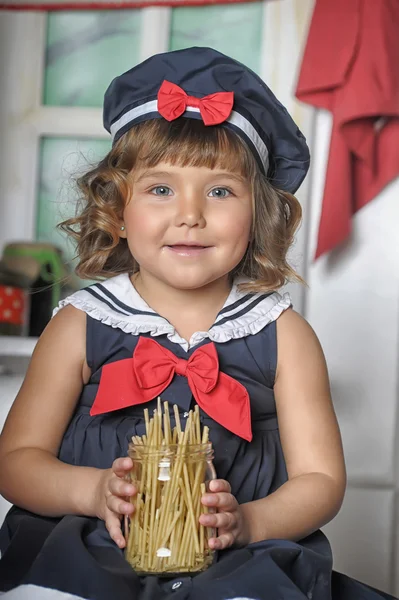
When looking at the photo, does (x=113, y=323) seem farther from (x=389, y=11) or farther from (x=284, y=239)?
(x=389, y=11)

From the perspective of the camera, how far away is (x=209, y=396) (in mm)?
1344

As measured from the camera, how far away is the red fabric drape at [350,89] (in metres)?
2.14

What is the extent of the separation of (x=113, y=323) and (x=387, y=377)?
1155mm

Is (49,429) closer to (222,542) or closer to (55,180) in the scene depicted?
(222,542)

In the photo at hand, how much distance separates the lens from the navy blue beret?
136 centimetres

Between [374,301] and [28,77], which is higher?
[28,77]

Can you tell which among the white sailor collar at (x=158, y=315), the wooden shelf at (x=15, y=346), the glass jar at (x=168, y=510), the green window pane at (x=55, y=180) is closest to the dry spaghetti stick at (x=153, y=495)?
the glass jar at (x=168, y=510)

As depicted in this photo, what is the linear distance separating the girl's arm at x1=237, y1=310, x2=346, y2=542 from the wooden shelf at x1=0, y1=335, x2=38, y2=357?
113 centimetres

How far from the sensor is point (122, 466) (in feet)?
3.63

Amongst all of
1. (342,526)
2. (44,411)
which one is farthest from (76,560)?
(342,526)

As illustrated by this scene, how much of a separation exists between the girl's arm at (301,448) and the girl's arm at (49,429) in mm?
248

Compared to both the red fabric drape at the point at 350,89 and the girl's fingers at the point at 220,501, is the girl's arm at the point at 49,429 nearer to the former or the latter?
the girl's fingers at the point at 220,501

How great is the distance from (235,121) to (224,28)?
1164 mm

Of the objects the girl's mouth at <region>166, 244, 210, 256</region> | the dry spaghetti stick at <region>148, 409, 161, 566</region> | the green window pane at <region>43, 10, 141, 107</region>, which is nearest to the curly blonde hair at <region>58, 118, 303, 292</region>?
the girl's mouth at <region>166, 244, 210, 256</region>
